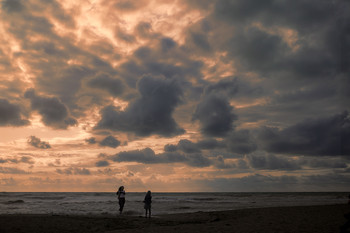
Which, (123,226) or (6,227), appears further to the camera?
(123,226)

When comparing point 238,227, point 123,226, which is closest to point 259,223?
point 238,227

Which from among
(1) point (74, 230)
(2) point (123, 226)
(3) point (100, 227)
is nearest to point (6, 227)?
(1) point (74, 230)

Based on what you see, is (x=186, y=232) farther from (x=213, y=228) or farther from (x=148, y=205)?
(x=148, y=205)

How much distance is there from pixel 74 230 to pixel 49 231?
1.43 meters

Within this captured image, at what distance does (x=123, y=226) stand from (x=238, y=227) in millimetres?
7602

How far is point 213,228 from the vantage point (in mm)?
16469

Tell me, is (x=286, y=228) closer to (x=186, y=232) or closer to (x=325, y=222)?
(x=325, y=222)

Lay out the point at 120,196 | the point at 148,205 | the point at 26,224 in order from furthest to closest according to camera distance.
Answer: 1. the point at 120,196
2. the point at 148,205
3. the point at 26,224

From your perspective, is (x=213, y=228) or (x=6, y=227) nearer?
(x=6, y=227)

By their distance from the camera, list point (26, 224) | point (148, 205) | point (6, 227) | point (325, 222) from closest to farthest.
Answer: point (6, 227) < point (26, 224) < point (325, 222) < point (148, 205)

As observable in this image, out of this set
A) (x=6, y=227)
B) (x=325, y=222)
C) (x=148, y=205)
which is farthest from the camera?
(x=148, y=205)

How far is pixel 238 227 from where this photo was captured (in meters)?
16.6

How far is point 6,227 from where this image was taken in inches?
593

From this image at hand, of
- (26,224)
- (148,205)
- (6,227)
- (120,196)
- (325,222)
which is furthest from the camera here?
(120,196)
